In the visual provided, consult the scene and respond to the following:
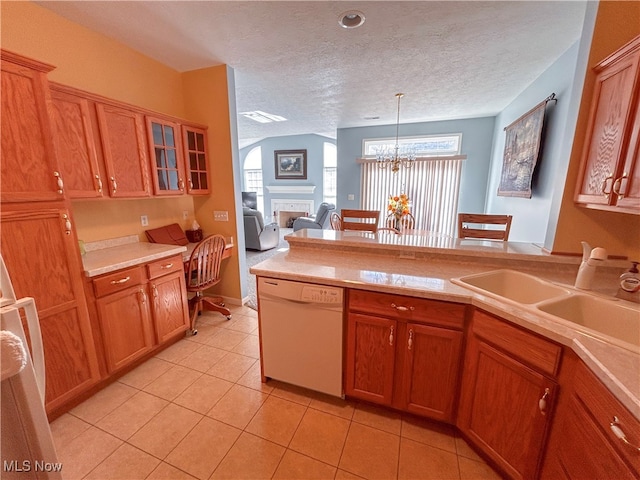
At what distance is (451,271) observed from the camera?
168 cm

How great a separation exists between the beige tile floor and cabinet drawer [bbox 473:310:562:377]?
717 millimetres

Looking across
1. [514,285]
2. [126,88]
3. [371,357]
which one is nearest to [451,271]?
[514,285]

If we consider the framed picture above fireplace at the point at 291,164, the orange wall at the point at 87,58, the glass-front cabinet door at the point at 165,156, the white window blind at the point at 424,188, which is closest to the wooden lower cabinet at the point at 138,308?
the glass-front cabinet door at the point at 165,156

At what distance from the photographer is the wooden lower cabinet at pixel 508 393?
3.56 ft

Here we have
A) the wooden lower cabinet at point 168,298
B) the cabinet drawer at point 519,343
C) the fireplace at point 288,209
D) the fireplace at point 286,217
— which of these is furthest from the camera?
the fireplace at point 286,217

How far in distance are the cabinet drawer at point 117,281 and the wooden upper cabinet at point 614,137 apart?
290 centimetres

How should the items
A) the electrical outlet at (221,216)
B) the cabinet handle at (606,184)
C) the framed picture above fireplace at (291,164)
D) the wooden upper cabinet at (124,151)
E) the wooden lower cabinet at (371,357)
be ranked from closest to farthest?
the cabinet handle at (606,184) < the wooden lower cabinet at (371,357) < the wooden upper cabinet at (124,151) < the electrical outlet at (221,216) < the framed picture above fireplace at (291,164)

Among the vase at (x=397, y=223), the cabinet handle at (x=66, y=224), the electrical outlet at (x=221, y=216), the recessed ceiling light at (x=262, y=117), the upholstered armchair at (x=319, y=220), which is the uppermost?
the recessed ceiling light at (x=262, y=117)

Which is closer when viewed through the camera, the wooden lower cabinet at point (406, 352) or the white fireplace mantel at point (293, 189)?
the wooden lower cabinet at point (406, 352)

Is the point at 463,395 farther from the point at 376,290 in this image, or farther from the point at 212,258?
the point at 212,258

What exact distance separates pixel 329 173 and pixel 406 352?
7.07 m

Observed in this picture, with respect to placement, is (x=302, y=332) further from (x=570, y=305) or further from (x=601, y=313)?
(x=601, y=313)

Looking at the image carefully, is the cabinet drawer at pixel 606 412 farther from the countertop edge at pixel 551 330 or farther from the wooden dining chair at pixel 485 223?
the wooden dining chair at pixel 485 223

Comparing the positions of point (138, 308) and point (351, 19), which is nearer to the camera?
point (351, 19)
